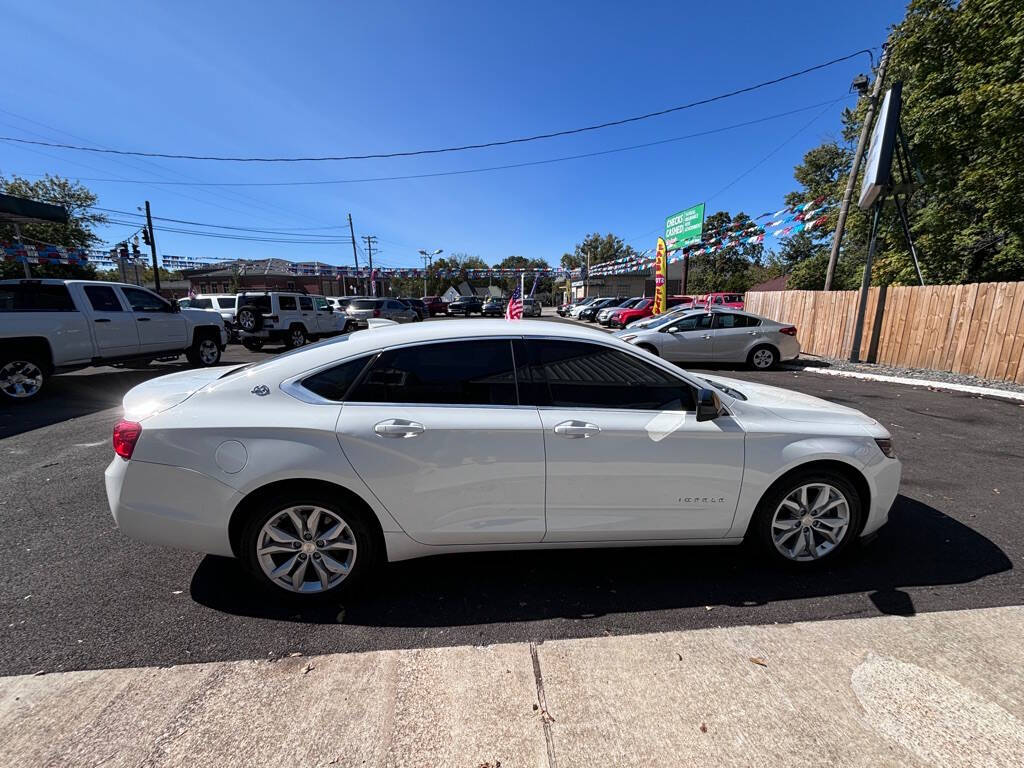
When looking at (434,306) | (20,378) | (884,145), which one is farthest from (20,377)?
(434,306)

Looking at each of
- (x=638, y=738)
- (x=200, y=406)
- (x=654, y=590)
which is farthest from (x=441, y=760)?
(x=200, y=406)

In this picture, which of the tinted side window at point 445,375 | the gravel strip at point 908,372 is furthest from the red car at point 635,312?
the tinted side window at point 445,375

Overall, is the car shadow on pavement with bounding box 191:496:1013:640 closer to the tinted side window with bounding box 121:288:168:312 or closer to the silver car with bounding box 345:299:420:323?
the tinted side window with bounding box 121:288:168:312

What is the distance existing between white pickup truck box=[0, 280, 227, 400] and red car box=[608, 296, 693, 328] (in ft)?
61.1

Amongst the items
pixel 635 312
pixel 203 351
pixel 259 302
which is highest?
pixel 259 302

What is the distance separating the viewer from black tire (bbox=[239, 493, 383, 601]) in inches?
91.9

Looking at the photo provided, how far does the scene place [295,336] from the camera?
1500 centimetres

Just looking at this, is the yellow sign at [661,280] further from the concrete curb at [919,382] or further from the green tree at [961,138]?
the concrete curb at [919,382]

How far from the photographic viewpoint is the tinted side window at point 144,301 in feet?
27.6

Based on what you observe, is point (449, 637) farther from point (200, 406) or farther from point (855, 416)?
point (855, 416)

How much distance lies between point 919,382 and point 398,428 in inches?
416

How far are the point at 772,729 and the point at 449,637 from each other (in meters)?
1.43

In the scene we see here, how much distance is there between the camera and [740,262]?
61875 mm

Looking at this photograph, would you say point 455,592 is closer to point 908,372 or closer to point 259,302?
point 908,372
